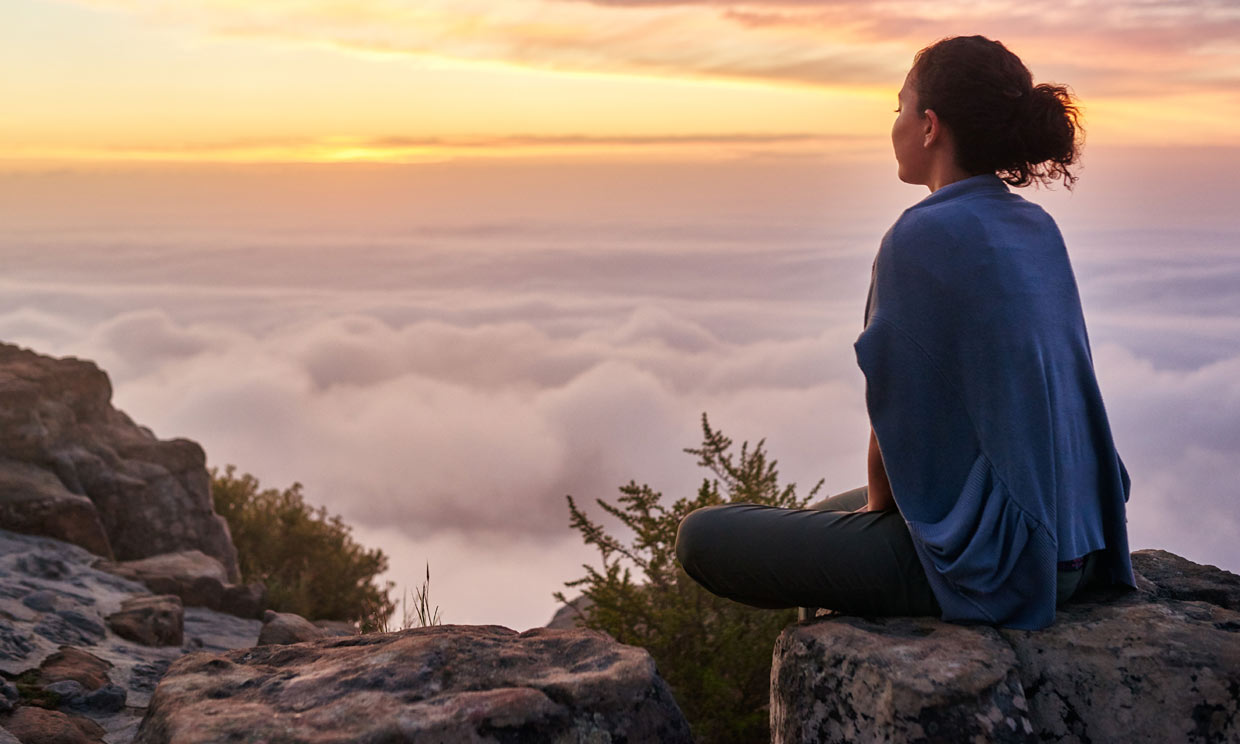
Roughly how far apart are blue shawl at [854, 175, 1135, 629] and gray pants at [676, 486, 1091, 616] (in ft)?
0.34

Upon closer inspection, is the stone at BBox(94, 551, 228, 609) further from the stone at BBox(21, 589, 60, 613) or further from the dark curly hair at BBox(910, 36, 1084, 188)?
the dark curly hair at BBox(910, 36, 1084, 188)

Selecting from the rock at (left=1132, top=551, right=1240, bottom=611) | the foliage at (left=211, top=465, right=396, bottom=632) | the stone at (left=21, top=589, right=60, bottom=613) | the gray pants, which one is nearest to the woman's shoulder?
the gray pants

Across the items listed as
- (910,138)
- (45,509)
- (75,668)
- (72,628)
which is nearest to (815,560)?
(910,138)

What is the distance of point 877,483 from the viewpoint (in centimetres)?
382

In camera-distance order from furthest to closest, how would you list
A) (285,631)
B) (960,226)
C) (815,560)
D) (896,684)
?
(285,631), (815,560), (960,226), (896,684)

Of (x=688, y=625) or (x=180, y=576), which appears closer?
(x=688, y=625)

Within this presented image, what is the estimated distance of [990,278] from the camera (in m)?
3.50

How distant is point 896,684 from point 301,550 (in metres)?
11.8

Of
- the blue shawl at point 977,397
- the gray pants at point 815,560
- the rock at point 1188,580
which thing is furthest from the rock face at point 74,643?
the rock at point 1188,580

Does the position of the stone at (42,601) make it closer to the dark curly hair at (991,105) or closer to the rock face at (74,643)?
the rock face at (74,643)

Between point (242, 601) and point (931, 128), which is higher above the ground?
point (931, 128)

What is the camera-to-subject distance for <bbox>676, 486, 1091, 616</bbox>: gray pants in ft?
12.0

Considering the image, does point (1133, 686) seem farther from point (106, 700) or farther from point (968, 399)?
point (106, 700)

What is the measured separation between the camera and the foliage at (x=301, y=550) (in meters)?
13.4
